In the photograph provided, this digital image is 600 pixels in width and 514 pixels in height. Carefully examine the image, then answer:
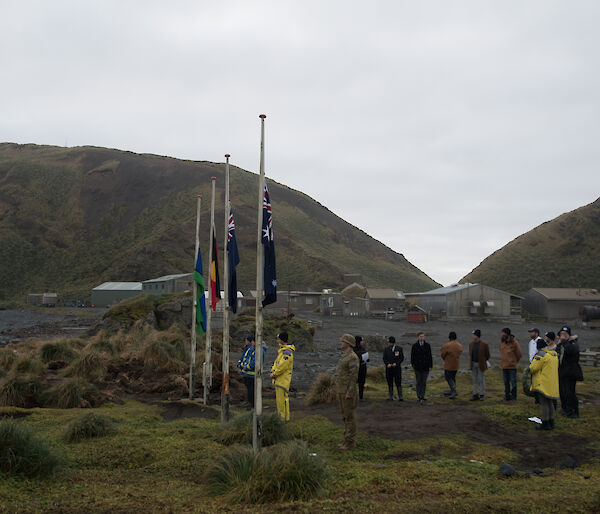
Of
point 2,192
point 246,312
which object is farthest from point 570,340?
point 2,192

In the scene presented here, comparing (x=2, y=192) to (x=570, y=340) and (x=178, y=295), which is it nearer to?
(x=178, y=295)

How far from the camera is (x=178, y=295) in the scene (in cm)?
3281

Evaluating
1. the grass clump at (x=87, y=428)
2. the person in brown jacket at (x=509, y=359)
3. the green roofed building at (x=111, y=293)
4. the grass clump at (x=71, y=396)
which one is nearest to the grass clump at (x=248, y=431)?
the grass clump at (x=87, y=428)

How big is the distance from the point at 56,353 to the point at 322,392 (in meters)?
11.4

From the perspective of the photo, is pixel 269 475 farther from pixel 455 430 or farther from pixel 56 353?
pixel 56 353

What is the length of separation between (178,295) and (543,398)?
2568cm

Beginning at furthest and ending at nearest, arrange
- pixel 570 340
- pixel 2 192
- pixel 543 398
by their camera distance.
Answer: pixel 2 192 < pixel 570 340 < pixel 543 398

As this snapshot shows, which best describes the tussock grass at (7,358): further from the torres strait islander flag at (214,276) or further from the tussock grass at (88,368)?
the torres strait islander flag at (214,276)

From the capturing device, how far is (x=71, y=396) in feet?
42.4

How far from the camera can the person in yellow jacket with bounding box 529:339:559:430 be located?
10.1 meters

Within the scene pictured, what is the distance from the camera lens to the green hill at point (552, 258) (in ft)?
269

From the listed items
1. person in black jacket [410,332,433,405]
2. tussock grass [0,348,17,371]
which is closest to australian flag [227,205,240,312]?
person in black jacket [410,332,433,405]

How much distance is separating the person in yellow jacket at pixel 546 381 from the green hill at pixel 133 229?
65.2 m

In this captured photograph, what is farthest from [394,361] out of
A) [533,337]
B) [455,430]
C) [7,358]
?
[7,358]
